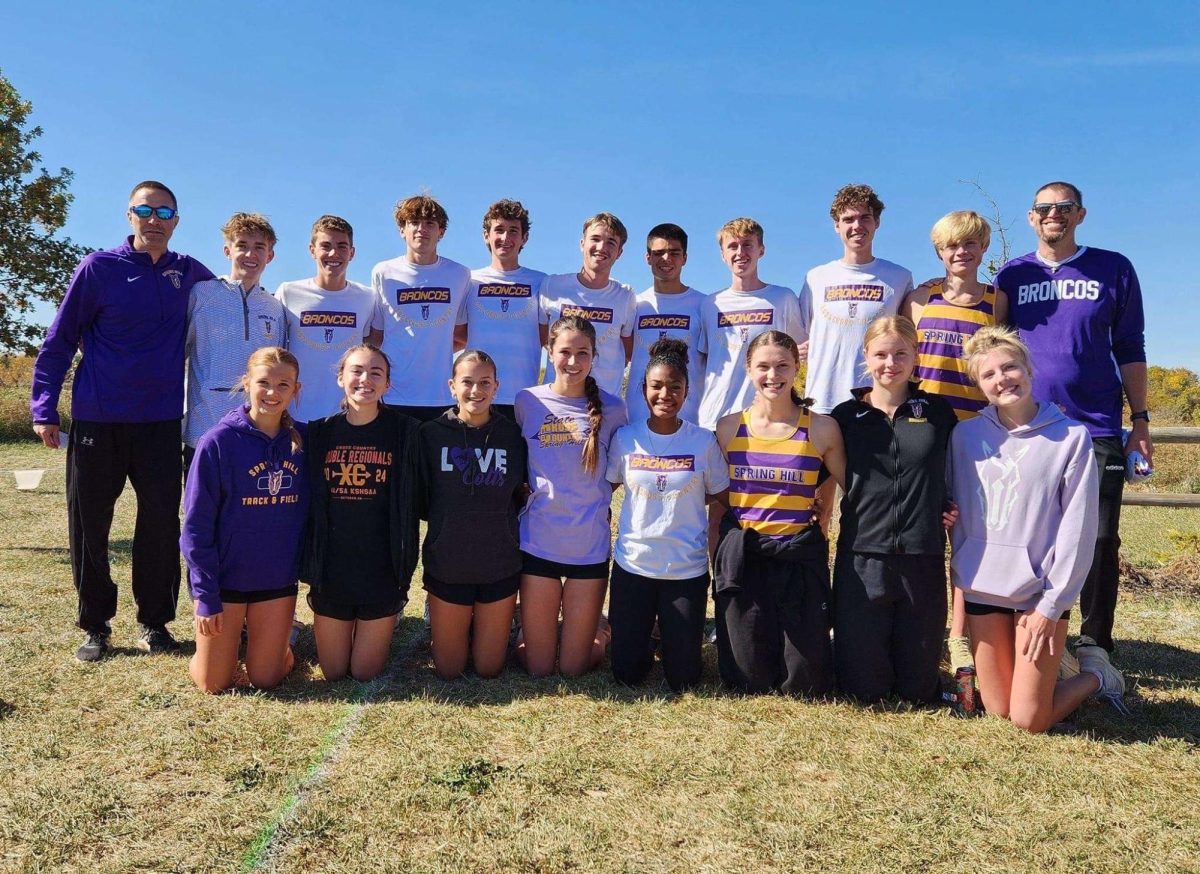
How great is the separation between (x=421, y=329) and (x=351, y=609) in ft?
6.33

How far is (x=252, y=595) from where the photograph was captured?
13.6 ft

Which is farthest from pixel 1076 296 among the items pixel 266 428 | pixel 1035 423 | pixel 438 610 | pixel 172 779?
pixel 172 779

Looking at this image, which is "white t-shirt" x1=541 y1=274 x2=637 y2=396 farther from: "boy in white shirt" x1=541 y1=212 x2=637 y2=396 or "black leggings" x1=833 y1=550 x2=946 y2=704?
"black leggings" x1=833 y1=550 x2=946 y2=704

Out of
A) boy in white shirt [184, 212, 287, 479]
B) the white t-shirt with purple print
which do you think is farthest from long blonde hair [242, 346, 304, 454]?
the white t-shirt with purple print

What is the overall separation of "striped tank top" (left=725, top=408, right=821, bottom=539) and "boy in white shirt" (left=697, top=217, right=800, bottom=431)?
0.88 metres

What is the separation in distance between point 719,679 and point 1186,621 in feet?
13.7

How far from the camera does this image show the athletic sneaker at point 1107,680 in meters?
4.10

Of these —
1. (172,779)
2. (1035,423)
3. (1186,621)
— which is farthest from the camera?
(1186,621)

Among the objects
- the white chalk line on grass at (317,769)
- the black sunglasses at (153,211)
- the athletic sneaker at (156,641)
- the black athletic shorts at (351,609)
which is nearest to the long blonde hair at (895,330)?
the black athletic shorts at (351,609)

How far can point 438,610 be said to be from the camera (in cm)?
434

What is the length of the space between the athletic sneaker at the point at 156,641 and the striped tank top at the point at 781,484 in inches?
138

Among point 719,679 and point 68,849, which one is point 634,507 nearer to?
point 719,679

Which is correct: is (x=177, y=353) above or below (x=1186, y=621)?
above

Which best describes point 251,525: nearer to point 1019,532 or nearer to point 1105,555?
point 1019,532
